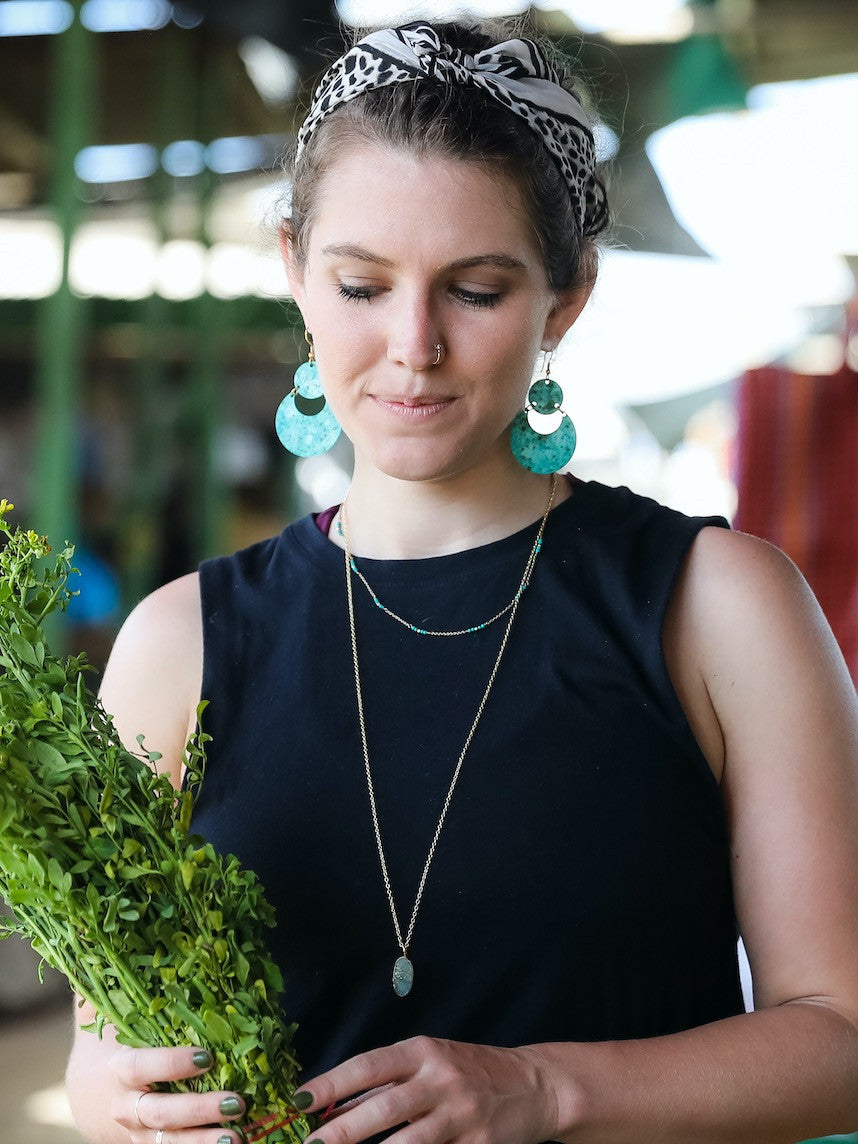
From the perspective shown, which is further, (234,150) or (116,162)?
(234,150)

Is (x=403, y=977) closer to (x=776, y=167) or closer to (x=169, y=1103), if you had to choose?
(x=169, y=1103)

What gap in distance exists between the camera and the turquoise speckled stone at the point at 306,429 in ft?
5.03

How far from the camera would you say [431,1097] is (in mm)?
1030

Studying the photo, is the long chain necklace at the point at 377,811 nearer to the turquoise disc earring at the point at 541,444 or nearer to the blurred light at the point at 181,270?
the turquoise disc earring at the point at 541,444

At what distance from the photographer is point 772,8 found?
13.9 feet

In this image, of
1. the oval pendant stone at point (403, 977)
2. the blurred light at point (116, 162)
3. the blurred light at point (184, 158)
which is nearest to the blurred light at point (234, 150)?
the blurred light at point (184, 158)

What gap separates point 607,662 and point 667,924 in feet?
0.83

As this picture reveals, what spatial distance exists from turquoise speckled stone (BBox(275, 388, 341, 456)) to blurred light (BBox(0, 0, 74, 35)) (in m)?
3.33

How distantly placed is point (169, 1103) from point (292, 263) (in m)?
0.87

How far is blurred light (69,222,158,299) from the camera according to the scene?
4414 mm

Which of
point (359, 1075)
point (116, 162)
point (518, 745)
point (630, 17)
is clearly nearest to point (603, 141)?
point (518, 745)

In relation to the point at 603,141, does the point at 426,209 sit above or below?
below

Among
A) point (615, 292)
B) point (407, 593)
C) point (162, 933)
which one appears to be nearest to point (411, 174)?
point (407, 593)

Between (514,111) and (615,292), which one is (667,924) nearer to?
(514,111)
